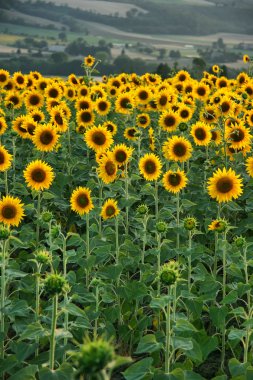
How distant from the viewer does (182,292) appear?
5.41 metres

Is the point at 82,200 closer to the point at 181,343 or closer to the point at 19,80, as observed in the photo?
the point at 181,343

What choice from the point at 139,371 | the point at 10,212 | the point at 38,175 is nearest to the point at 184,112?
the point at 38,175

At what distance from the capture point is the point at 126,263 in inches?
248

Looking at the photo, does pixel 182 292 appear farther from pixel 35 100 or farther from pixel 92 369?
pixel 35 100

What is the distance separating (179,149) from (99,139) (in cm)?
100

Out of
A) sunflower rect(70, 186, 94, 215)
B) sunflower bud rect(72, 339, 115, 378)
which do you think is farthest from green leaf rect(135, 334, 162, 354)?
sunflower rect(70, 186, 94, 215)

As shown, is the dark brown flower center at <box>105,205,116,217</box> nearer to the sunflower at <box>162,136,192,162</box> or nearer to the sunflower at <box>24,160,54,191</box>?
the sunflower at <box>24,160,54,191</box>

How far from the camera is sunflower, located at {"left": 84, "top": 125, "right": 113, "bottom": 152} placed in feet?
26.6

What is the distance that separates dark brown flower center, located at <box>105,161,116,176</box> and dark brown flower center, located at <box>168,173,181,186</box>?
0.64m

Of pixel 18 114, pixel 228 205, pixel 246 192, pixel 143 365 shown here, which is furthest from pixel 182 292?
pixel 18 114

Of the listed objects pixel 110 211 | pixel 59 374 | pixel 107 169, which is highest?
pixel 107 169

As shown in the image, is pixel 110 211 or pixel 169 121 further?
pixel 169 121

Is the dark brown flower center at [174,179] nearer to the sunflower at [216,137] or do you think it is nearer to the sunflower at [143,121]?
the sunflower at [216,137]

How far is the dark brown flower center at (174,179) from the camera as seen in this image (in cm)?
696
